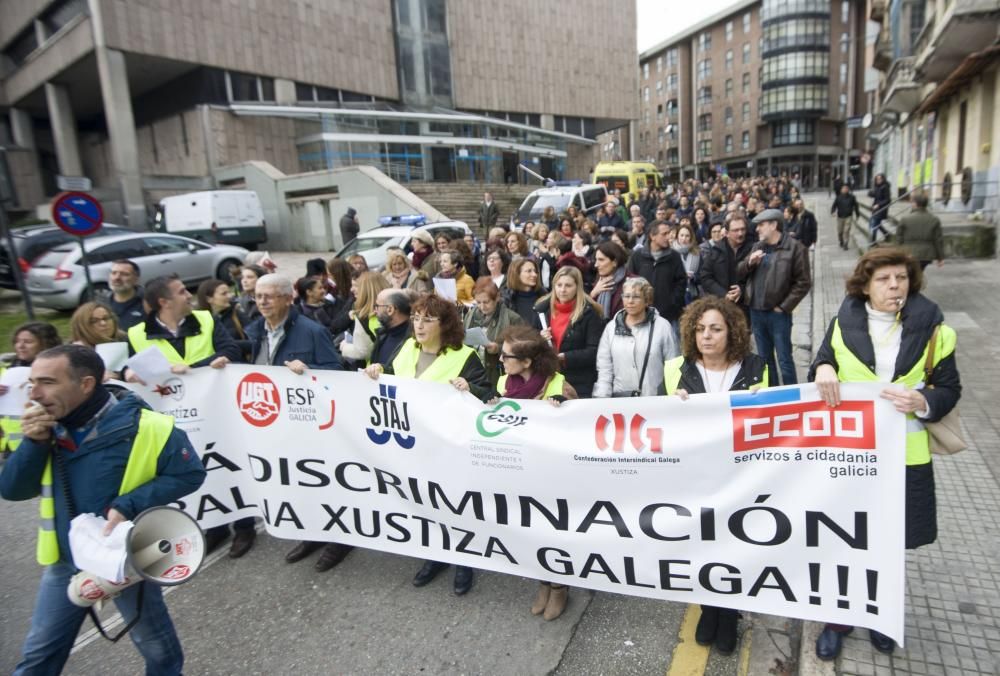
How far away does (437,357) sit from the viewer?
394 centimetres

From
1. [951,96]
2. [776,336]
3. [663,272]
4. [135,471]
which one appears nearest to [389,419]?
[135,471]

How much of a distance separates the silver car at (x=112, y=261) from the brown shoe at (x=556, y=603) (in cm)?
1042

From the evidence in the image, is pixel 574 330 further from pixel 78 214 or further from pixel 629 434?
pixel 78 214

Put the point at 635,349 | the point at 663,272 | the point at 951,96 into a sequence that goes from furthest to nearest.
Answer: the point at 951,96 < the point at 663,272 < the point at 635,349

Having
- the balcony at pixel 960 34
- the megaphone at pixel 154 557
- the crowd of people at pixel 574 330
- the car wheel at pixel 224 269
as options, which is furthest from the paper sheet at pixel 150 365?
the balcony at pixel 960 34

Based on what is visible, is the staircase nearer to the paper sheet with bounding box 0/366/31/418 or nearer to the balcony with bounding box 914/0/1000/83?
the balcony with bounding box 914/0/1000/83

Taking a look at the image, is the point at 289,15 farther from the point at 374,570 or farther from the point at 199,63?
the point at 374,570

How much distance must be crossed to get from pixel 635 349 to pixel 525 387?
38.6 inches

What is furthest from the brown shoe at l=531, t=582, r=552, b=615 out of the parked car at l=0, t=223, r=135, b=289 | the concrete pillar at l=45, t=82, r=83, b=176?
the concrete pillar at l=45, t=82, r=83, b=176

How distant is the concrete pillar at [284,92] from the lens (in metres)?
34.1

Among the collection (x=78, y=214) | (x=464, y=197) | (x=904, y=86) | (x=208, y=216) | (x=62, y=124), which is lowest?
(x=78, y=214)

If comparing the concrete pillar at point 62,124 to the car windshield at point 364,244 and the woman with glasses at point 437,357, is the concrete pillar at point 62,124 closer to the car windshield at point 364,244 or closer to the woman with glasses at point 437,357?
the car windshield at point 364,244

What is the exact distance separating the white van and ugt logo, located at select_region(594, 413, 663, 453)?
21041 mm

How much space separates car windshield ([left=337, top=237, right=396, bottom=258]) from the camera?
14047mm
